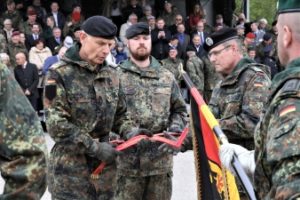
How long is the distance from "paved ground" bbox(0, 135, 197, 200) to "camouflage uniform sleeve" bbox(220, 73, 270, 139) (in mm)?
3187

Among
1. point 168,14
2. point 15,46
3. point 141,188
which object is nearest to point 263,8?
point 168,14

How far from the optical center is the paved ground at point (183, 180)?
28.2 feet

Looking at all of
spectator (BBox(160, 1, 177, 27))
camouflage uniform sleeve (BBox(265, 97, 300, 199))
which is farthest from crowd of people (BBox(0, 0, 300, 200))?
spectator (BBox(160, 1, 177, 27))

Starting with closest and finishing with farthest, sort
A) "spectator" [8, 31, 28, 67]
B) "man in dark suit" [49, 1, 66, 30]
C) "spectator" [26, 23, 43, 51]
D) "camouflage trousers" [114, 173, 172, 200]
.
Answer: "camouflage trousers" [114, 173, 172, 200] → "spectator" [8, 31, 28, 67] → "spectator" [26, 23, 43, 51] → "man in dark suit" [49, 1, 66, 30]

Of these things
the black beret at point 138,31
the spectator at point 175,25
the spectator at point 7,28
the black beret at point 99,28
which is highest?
the black beret at point 99,28

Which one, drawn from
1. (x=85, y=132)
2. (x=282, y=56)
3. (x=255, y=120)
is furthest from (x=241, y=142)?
(x=282, y=56)

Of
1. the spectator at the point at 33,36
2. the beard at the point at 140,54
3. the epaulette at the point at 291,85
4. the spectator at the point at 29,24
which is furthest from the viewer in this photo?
the spectator at the point at 29,24

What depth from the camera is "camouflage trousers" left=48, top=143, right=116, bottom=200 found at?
521 cm

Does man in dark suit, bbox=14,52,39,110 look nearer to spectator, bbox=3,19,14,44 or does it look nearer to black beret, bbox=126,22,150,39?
spectator, bbox=3,19,14,44

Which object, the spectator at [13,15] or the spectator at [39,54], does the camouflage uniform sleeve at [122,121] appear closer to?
the spectator at [39,54]

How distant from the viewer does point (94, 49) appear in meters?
5.32

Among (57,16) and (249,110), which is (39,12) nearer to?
(57,16)

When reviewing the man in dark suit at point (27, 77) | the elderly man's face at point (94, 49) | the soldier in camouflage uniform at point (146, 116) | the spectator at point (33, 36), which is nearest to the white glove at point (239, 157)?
the elderly man's face at point (94, 49)

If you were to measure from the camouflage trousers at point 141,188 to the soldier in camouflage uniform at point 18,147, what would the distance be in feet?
10.9
